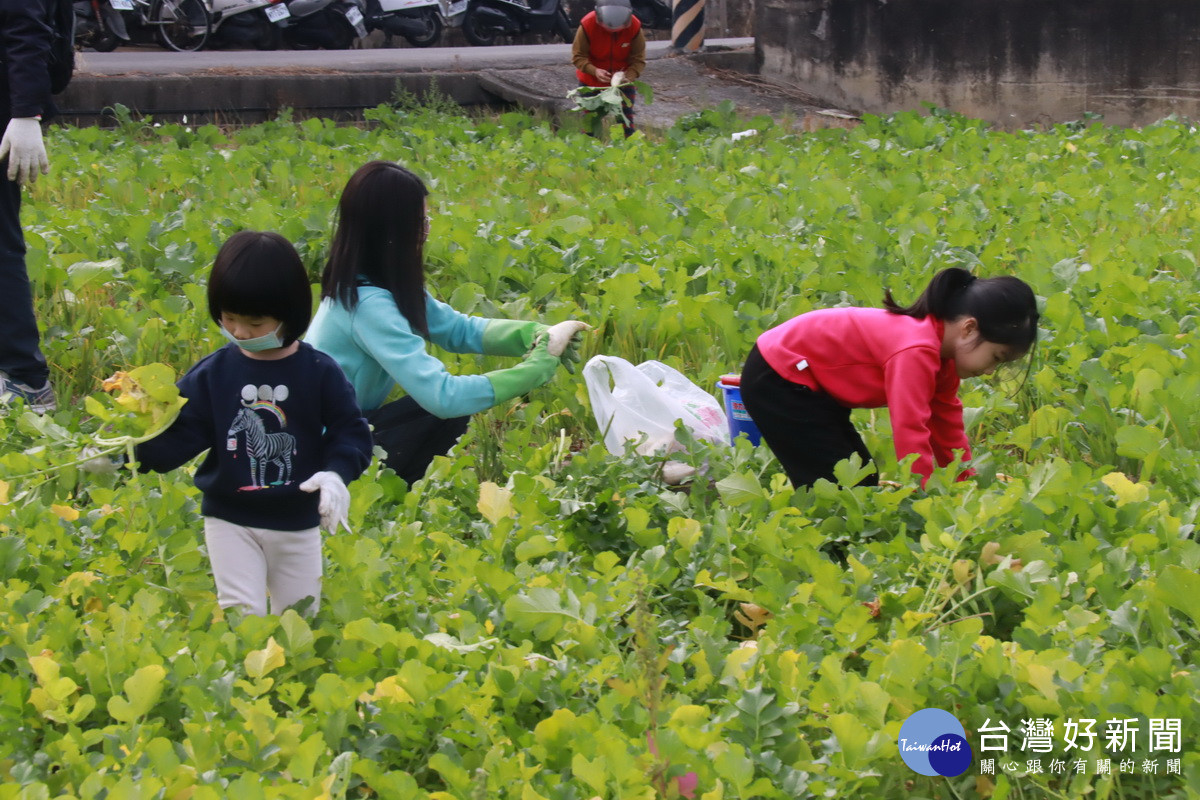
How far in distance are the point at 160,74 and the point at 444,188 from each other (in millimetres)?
4876

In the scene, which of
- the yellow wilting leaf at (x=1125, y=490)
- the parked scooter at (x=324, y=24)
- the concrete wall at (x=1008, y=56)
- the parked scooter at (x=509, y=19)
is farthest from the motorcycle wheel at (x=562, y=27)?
the yellow wilting leaf at (x=1125, y=490)

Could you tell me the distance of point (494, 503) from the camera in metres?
3.09

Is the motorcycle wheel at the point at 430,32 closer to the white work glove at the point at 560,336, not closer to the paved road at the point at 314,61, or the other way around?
the paved road at the point at 314,61

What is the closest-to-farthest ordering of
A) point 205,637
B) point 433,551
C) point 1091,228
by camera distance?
point 205,637 → point 433,551 → point 1091,228

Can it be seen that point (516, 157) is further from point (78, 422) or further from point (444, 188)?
point (78, 422)

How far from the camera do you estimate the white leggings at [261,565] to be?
2.57 m

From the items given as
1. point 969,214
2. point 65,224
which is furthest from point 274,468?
point 969,214

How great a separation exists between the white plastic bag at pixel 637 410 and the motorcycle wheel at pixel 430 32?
13.9 metres

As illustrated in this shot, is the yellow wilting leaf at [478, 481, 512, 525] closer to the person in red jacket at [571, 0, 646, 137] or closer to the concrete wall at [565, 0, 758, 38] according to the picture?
the person in red jacket at [571, 0, 646, 137]

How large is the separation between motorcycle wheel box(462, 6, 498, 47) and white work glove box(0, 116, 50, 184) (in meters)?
14.3

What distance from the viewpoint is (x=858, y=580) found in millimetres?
2719

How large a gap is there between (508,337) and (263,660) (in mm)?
1399

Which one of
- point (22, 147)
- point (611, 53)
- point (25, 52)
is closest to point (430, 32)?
point (611, 53)

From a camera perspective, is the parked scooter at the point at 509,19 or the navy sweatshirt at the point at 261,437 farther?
the parked scooter at the point at 509,19
